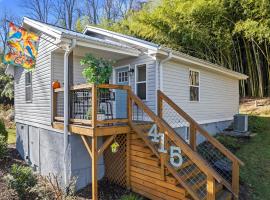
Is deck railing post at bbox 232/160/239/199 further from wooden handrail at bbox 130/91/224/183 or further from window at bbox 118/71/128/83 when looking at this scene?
window at bbox 118/71/128/83

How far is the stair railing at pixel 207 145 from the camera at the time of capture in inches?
210

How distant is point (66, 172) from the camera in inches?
247

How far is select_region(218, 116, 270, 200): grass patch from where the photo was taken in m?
6.17

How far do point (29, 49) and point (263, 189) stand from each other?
7.24 metres

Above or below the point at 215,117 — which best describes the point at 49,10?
above

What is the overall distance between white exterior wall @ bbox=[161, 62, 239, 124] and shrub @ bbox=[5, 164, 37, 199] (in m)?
4.41

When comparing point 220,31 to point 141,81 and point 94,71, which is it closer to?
point 141,81

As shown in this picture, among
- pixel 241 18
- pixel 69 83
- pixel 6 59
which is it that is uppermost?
pixel 241 18

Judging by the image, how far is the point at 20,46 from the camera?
668 centimetres

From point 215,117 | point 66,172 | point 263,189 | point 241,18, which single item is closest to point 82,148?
point 66,172

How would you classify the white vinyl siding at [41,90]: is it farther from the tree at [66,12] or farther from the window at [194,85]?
the tree at [66,12]

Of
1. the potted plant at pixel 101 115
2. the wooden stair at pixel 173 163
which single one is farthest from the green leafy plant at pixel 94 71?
the wooden stair at pixel 173 163

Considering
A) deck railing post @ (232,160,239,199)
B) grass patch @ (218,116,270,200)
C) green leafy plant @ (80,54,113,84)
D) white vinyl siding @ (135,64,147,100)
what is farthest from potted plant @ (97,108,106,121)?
grass patch @ (218,116,270,200)

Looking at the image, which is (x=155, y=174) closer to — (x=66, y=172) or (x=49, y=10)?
(x=66, y=172)
